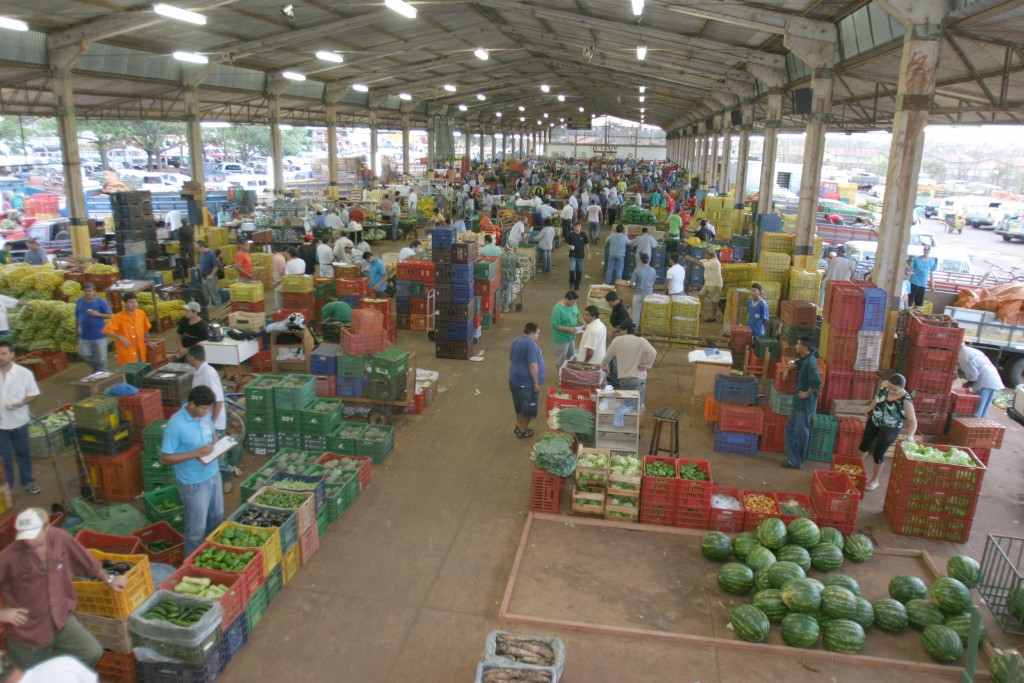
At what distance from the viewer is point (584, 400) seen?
319 inches

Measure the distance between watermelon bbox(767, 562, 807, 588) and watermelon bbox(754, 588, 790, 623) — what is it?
0.53 feet

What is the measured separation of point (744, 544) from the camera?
608 cm

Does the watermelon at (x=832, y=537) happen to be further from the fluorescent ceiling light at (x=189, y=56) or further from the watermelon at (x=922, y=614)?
the fluorescent ceiling light at (x=189, y=56)

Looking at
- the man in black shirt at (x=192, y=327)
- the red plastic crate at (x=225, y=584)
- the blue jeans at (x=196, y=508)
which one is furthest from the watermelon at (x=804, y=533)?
the man in black shirt at (x=192, y=327)

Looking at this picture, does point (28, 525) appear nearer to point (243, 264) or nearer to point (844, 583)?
point (844, 583)

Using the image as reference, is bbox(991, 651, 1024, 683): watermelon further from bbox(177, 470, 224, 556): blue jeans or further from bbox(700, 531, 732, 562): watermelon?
bbox(177, 470, 224, 556): blue jeans

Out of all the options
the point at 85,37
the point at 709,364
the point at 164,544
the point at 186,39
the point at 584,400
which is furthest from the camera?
the point at 186,39

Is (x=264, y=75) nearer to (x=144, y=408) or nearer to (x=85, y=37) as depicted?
(x=85, y=37)

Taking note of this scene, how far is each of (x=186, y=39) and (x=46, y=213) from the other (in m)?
17.1

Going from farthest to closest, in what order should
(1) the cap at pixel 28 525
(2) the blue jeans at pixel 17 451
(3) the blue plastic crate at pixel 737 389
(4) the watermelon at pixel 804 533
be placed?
(3) the blue plastic crate at pixel 737 389
(2) the blue jeans at pixel 17 451
(4) the watermelon at pixel 804 533
(1) the cap at pixel 28 525

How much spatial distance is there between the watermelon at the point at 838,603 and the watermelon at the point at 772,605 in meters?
0.29

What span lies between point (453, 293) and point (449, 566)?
593 centimetres

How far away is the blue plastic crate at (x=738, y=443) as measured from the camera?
8641 millimetres

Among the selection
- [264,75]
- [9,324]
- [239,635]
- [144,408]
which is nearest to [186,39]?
[264,75]
